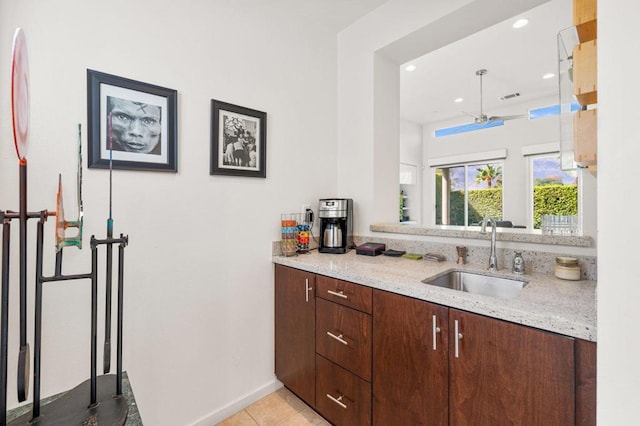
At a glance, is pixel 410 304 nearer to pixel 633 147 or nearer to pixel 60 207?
pixel 633 147

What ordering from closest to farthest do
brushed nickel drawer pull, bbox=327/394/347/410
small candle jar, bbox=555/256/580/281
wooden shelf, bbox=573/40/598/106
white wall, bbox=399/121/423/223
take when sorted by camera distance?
wooden shelf, bbox=573/40/598/106
small candle jar, bbox=555/256/580/281
brushed nickel drawer pull, bbox=327/394/347/410
white wall, bbox=399/121/423/223

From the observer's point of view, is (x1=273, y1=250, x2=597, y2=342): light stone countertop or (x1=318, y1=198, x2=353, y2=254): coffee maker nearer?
(x1=273, y1=250, x2=597, y2=342): light stone countertop

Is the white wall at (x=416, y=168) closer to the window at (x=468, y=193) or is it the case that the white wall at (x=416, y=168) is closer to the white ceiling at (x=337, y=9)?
the window at (x=468, y=193)

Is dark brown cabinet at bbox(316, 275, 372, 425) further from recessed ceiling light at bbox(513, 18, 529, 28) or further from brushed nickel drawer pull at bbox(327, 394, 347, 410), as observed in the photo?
recessed ceiling light at bbox(513, 18, 529, 28)

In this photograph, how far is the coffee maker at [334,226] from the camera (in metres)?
2.09

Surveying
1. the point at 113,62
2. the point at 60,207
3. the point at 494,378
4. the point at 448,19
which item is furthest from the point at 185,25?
the point at 494,378

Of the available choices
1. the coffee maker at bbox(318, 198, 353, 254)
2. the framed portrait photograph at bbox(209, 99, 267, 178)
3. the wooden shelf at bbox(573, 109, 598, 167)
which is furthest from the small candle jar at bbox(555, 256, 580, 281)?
the framed portrait photograph at bbox(209, 99, 267, 178)

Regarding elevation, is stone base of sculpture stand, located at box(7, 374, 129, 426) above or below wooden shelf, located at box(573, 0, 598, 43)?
below

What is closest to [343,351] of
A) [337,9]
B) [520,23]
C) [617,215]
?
[617,215]

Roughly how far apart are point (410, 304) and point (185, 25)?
6.00 feet

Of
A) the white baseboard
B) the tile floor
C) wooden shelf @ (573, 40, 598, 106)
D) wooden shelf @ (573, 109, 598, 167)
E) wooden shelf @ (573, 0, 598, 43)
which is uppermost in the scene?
wooden shelf @ (573, 0, 598, 43)

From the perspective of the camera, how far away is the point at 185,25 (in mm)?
1567

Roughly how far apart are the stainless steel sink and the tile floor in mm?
1070

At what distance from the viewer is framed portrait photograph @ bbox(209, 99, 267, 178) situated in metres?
1.68
